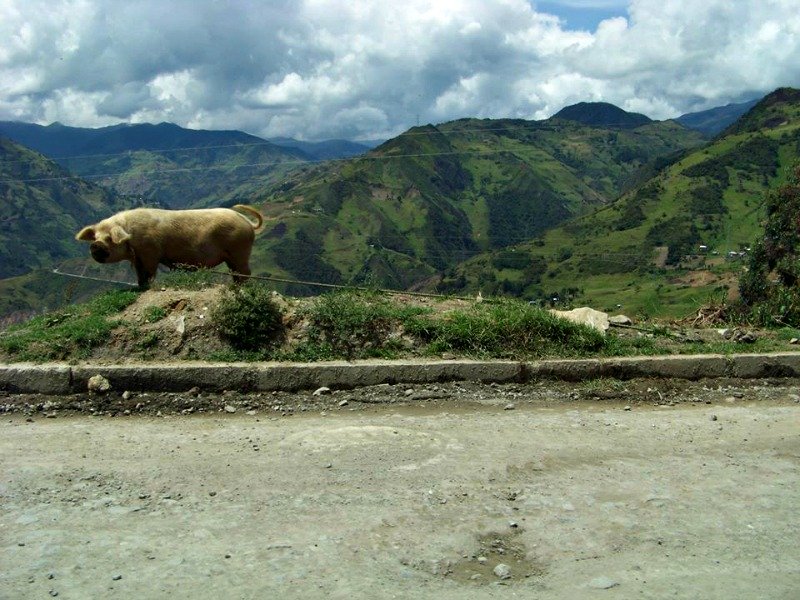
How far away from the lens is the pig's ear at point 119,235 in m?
8.99

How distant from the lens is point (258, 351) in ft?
24.4

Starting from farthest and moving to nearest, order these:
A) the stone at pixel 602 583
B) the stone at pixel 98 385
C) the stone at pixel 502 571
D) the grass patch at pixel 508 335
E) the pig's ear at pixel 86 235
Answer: the pig's ear at pixel 86 235, the grass patch at pixel 508 335, the stone at pixel 98 385, the stone at pixel 502 571, the stone at pixel 602 583

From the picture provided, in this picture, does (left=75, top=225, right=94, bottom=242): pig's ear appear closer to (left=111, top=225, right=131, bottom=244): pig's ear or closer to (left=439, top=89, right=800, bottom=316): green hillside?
(left=111, top=225, right=131, bottom=244): pig's ear

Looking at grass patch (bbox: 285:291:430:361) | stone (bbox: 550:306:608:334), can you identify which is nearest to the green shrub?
grass patch (bbox: 285:291:430:361)

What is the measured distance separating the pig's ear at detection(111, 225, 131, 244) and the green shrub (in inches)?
84.4

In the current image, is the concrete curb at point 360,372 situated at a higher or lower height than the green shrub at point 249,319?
lower

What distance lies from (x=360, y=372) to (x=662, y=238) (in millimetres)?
116619

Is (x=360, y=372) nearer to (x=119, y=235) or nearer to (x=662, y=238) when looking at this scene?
(x=119, y=235)

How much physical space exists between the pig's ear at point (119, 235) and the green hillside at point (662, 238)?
7471cm

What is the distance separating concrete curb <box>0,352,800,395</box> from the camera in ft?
22.3

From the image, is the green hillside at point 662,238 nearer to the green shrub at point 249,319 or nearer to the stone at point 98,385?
the green shrub at point 249,319

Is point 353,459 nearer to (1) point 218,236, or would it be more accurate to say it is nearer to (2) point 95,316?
(2) point 95,316

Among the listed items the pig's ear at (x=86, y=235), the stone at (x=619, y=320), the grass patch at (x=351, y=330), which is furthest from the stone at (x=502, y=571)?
the pig's ear at (x=86, y=235)

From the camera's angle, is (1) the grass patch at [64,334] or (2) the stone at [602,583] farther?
(1) the grass patch at [64,334]
